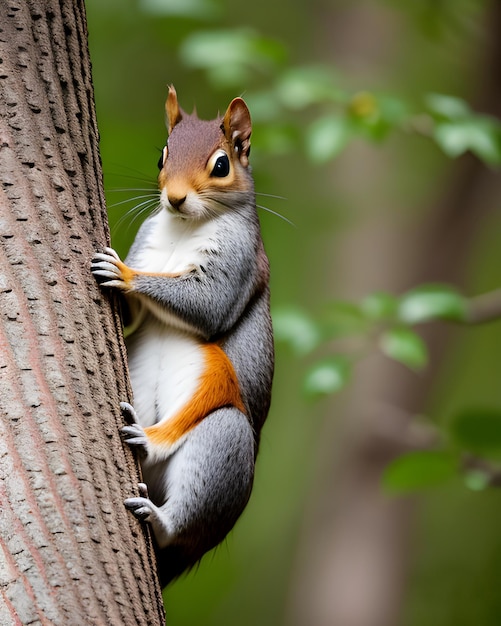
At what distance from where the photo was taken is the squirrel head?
193 cm

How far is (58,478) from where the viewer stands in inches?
53.9

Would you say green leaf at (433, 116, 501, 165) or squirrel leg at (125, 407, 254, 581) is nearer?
squirrel leg at (125, 407, 254, 581)

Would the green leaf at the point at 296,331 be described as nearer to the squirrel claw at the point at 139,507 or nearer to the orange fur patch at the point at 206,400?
the orange fur patch at the point at 206,400

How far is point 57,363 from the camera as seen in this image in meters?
1.44

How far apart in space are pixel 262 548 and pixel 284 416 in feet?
4.09

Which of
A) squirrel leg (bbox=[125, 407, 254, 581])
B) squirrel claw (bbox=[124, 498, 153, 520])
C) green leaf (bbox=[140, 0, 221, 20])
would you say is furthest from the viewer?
green leaf (bbox=[140, 0, 221, 20])

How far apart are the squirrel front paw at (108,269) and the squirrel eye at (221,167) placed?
46 centimetres

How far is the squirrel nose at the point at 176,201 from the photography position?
74.0 inches

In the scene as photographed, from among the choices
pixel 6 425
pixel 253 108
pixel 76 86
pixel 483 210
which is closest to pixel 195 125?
pixel 76 86

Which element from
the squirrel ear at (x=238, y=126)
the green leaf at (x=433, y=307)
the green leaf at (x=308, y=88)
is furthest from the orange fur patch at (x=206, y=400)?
the green leaf at (x=308, y=88)

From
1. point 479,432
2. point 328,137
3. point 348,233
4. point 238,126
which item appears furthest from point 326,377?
point 348,233

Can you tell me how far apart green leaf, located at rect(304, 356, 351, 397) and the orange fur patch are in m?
0.86

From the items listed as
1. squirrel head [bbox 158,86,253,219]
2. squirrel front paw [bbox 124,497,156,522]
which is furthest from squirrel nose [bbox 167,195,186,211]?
squirrel front paw [bbox 124,497,156,522]

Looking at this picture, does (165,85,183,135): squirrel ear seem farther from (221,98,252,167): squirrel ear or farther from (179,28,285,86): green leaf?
(179,28,285,86): green leaf
